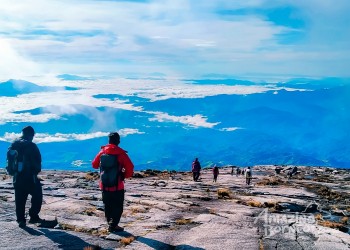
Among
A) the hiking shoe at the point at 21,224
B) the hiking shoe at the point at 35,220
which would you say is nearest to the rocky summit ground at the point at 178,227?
the hiking shoe at the point at 21,224

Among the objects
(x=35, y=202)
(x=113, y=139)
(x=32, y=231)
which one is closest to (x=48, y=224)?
(x=35, y=202)

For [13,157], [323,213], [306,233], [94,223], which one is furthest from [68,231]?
[323,213]

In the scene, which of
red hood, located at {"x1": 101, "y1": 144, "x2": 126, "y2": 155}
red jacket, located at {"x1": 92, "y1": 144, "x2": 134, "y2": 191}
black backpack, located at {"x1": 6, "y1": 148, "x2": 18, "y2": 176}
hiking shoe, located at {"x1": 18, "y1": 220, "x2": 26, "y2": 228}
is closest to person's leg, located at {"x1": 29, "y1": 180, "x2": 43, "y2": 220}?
hiking shoe, located at {"x1": 18, "y1": 220, "x2": 26, "y2": 228}

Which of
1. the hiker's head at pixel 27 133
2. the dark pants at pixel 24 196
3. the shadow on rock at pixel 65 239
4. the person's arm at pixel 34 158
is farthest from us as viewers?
the hiker's head at pixel 27 133

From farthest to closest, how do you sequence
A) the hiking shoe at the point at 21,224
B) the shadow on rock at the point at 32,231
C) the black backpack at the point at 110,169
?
the hiking shoe at the point at 21,224, the black backpack at the point at 110,169, the shadow on rock at the point at 32,231

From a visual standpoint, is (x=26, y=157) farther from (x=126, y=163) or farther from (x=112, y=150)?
(x=126, y=163)

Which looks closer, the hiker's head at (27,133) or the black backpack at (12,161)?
the black backpack at (12,161)

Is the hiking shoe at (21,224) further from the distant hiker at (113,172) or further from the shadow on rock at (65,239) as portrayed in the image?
the distant hiker at (113,172)

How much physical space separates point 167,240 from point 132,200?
9342mm

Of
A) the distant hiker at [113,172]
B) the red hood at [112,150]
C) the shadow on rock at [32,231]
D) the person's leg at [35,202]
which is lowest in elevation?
the shadow on rock at [32,231]

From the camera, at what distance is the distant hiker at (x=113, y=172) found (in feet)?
40.8

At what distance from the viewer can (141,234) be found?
12398 mm

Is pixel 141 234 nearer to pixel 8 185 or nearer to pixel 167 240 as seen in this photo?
pixel 167 240

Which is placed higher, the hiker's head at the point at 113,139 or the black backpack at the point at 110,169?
the hiker's head at the point at 113,139
